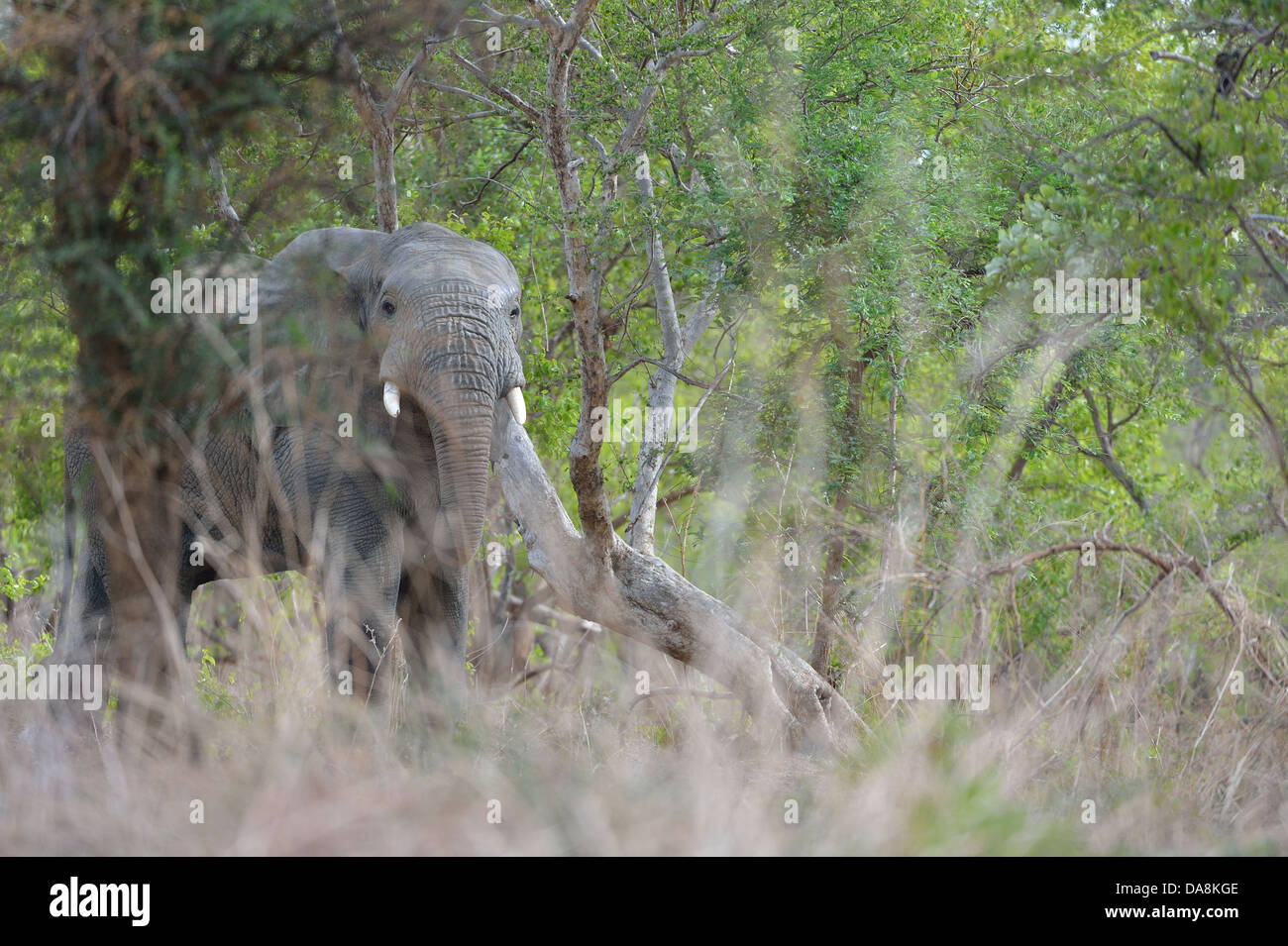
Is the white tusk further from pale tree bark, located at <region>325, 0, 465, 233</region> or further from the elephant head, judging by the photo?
pale tree bark, located at <region>325, 0, 465, 233</region>

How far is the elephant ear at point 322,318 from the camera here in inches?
284

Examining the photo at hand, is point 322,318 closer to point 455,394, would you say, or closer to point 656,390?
point 455,394

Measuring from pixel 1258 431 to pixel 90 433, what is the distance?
23.1ft

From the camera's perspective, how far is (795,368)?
9617 mm

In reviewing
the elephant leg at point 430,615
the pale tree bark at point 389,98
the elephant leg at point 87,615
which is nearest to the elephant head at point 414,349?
the elephant leg at point 430,615

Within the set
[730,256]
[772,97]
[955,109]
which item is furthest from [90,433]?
[955,109]

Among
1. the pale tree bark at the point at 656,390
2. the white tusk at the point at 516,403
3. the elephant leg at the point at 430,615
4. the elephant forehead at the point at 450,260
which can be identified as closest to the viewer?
the elephant forehead at the point at 450,260

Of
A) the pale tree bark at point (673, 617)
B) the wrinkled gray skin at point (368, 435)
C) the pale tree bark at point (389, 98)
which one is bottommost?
the pale tree bark at point (673, 617)

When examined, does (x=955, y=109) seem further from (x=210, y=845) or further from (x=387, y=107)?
(x=210, y=845)

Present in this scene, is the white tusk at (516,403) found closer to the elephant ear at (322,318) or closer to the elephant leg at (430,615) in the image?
the elephant ear at (322,318)

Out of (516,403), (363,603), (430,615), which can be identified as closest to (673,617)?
(430,615)

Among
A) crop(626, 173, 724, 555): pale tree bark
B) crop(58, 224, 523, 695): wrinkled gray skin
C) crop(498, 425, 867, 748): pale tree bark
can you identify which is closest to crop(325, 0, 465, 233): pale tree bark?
crop(58, 224, 523, 695): wrinkled gray skin

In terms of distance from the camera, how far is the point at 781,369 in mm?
9836

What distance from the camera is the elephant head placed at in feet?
22.9
